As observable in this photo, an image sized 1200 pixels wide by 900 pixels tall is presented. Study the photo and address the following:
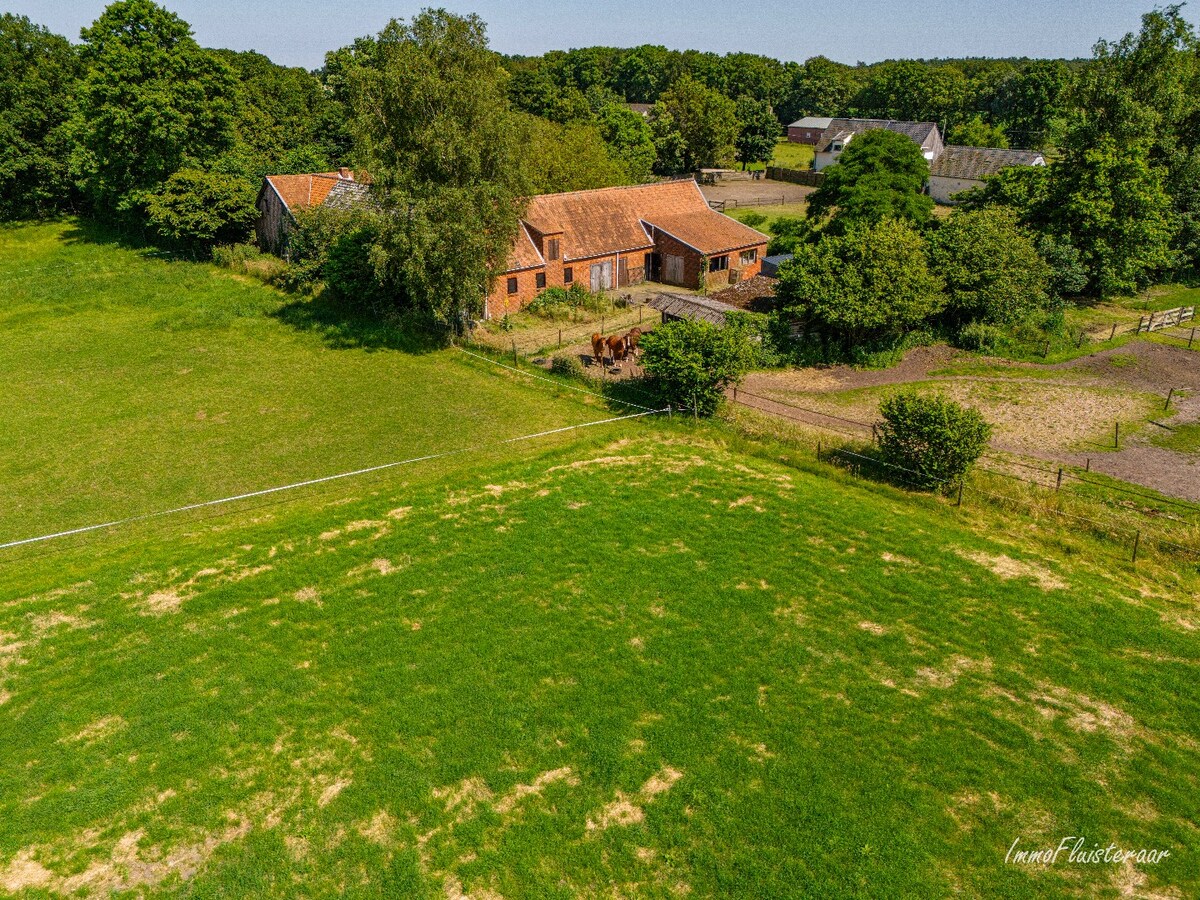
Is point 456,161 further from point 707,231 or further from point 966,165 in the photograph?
point 966,165

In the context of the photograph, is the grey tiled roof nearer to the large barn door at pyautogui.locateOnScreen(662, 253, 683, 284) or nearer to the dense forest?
the dense forest

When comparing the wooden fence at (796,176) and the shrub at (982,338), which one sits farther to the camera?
the wooden fence at (796,176)

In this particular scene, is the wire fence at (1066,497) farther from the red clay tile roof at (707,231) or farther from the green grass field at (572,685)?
the red clay tile roof at (707,231)

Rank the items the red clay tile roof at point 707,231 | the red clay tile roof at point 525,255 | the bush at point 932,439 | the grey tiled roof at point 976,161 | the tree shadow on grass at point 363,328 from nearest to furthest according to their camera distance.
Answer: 1. the bush at point 932,439
2. the tree shadow on grass at point 363,328
3. the red clay tile roof at point 525,255
4. the red clay tile roof at point 707,231
5. the grey tiled roof at point 976,161

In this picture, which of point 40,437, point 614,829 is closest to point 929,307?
A: point 614,829

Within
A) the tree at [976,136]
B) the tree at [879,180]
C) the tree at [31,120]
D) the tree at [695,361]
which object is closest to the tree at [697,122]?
the tree at [976,136]

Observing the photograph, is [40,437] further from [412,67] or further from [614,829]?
[614,829]

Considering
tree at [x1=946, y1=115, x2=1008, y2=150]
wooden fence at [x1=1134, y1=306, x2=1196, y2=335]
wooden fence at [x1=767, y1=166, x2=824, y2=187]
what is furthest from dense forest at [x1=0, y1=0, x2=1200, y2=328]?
tree at [x1=946, y1=115, x2=1008, y2=150]

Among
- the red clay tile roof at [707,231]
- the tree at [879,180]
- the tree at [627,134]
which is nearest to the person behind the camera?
the tree at [879,180]
